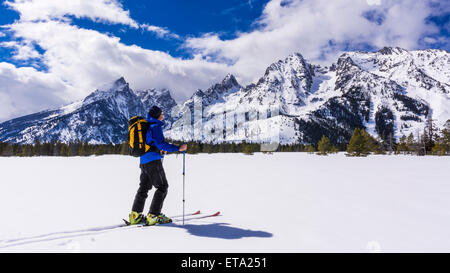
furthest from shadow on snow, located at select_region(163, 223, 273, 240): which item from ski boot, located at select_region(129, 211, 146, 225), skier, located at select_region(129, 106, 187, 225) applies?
ski boot, located at select_region(129, 211, 146, 225)

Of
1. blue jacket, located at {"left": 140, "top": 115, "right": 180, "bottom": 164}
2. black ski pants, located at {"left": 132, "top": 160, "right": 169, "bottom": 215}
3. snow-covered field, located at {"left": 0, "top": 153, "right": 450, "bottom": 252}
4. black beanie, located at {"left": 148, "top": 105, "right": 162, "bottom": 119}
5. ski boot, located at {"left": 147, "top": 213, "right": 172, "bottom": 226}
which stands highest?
black beanie, located at {"left": 148, "top": 105, "right": 162, "bottom": 119}

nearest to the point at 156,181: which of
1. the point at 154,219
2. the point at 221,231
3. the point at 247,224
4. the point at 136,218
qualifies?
the point at 154,219

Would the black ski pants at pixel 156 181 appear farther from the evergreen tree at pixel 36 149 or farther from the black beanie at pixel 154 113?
the evergreen tree at pixel 36 149

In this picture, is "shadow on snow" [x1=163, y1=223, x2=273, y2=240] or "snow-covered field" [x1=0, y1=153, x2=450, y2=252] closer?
"snow-covered field" [x1=0, y1=153, x2=450, y2=252]

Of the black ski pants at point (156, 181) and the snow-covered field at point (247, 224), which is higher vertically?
the black ski pants at point (156, 181)

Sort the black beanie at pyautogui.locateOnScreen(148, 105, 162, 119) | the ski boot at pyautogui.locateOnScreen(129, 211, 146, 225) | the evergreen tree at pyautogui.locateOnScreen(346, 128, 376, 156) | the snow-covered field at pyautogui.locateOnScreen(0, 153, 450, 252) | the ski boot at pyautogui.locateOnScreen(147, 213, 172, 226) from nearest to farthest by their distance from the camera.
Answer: the snow-covered field at pyautogui.locateOnScreen(0, 153, 450, 252) < the ski boot at pyautogui.locateOnScreen(147, 213, 172, 226) < the ski boot at pyautogui.locateOnScreen(129, 211, 146, 225) < the black beanie at pyautogui.locateOnScreen(148, 105, 162, 119) < the evergreen tree at pyautogui.locateOnScreen(346, 128, 376, 156)

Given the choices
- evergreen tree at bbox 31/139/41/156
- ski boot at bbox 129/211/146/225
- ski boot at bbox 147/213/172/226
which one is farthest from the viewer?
evergreen tree at bbox 31/139/41/156

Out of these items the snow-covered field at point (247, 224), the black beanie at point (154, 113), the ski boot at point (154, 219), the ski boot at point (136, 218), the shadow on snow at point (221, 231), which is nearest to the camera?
the snow-covered field at point (247, 224)

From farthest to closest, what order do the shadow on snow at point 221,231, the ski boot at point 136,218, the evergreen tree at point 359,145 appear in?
the evergreen tree at point 359,145 → the ski boot at point 136,218 → the shadow on snow at point 221,231

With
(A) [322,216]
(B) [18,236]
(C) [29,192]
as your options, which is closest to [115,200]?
(B) [18,236]

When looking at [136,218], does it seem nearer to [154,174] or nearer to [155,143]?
[154,174]

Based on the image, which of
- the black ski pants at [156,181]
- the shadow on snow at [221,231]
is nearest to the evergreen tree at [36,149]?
the black ski pants at [156,181]

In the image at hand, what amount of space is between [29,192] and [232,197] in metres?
8.15

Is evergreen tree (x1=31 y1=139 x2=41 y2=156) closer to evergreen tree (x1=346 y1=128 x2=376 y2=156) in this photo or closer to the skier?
evergreen tree (x1=346 y1=128 x2=376 y2=156)
